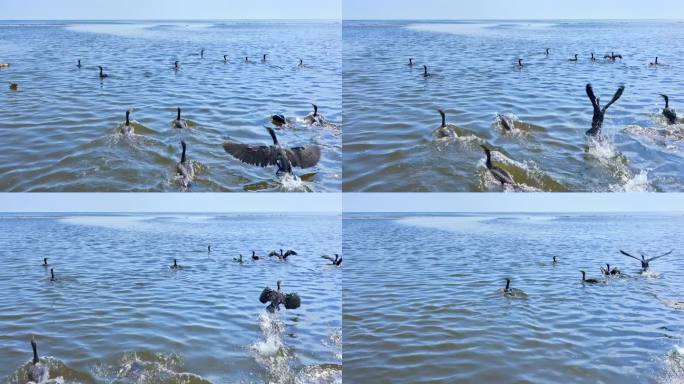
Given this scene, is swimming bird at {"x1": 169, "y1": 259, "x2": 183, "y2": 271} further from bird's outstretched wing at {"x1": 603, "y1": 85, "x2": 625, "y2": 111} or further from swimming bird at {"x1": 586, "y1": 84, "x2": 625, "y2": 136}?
bird's outstretched wing at {"x1": 603, "y1": 85, "x2": 625, "y2": 111}

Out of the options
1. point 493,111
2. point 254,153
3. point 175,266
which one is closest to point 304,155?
point 254,153

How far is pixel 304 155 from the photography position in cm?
441

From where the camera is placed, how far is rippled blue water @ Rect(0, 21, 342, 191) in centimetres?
439

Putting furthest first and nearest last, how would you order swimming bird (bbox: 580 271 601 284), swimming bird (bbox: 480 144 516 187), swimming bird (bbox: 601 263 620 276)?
swimming bird (bbox: 601 263 620 276) < swimming bird (bbox: 580 271 601 284) < swimming bird (bbox: 480 144 516 187)

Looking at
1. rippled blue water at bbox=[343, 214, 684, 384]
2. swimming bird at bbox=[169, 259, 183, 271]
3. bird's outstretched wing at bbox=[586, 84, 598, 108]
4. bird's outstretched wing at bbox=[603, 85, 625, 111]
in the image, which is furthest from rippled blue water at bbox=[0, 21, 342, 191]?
bird's outstretched wing at bbox=[603, 85, 625, 111]

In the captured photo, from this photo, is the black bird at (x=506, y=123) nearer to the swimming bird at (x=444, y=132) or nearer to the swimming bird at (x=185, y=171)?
the swimming bird at (x=444, y=132)

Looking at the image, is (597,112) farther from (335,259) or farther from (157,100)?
(157,100)

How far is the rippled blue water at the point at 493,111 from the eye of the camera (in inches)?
171

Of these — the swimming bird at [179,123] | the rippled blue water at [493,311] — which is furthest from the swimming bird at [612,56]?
the swimming bird at [179,123]

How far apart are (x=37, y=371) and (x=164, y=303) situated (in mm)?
969

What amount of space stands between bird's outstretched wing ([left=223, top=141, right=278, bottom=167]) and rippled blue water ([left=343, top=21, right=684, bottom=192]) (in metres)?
0.48

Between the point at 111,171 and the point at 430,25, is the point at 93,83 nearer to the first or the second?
the point at 111,171

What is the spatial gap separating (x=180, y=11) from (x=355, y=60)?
1.38m

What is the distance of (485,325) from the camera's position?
4629mm
